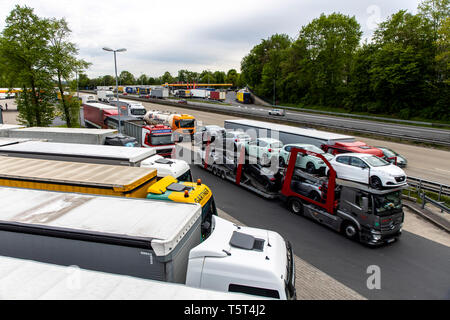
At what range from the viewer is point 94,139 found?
16.7m

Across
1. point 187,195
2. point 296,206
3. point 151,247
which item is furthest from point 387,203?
point 151,247

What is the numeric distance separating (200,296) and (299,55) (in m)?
63.9

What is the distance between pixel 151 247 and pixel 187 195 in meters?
2.34

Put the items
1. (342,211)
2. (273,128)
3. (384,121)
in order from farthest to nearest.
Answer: (384,121)
(273,128)
(342,211)

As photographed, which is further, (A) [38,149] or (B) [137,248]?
(A) [38,149]

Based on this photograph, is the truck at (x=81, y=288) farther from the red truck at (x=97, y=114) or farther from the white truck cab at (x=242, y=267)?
the red truck at (x=97, y=114)

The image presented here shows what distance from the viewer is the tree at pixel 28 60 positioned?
22438mm

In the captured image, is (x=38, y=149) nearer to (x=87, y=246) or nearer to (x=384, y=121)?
(x=87, y=246)

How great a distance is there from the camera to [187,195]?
22.3 feet

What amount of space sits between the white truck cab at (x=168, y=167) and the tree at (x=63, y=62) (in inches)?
805

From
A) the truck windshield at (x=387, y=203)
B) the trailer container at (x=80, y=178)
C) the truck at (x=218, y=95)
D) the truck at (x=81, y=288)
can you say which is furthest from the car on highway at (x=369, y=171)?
the truck at (x=218, y=95)

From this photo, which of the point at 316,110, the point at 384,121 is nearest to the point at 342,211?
the point at 384,121

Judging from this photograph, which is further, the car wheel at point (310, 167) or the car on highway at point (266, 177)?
the car wheel at point (310, 167)

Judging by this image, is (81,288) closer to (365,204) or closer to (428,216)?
(365,204)
